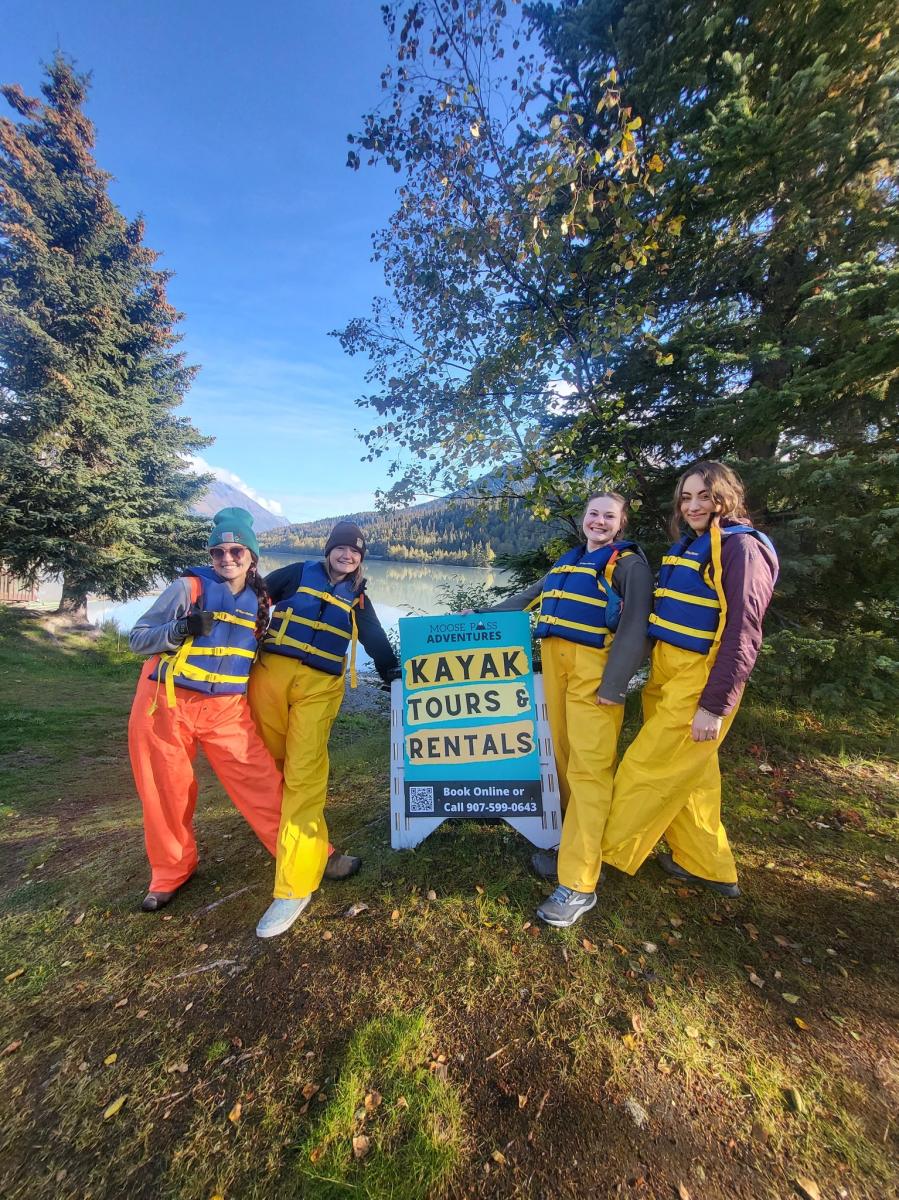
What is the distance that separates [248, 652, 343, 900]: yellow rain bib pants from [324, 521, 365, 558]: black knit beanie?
80 cm

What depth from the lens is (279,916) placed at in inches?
102

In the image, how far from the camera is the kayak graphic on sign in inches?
125

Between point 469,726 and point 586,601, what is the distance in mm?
1201

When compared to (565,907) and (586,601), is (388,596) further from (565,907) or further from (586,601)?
(565,907)

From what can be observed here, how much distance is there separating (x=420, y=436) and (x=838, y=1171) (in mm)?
5376

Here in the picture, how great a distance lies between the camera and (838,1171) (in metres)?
1.52

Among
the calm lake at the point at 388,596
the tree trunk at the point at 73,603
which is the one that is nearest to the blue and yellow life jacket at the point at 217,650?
the calm lake at the point at 388,596

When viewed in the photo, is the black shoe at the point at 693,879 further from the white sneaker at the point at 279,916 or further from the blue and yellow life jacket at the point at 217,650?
the blue and yellow life jacket at the point at 217,650

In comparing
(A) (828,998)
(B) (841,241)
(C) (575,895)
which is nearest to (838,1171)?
(A) (828,998)

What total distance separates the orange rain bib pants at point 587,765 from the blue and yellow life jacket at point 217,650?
1.96 meters

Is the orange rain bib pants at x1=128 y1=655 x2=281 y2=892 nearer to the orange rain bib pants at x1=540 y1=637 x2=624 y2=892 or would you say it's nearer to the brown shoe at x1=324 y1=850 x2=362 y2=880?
the brown shoe at x1=324 y1=850 x2=362 y2=880

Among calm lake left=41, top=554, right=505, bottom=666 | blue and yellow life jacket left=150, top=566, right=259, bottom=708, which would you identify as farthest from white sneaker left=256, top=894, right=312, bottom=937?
calm lake left=41, top=554, right=505, bottom=666

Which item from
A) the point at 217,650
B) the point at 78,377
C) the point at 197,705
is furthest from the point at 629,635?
the point at 78,377

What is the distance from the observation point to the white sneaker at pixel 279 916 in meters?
2.54
